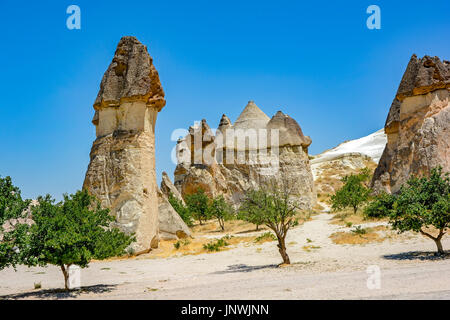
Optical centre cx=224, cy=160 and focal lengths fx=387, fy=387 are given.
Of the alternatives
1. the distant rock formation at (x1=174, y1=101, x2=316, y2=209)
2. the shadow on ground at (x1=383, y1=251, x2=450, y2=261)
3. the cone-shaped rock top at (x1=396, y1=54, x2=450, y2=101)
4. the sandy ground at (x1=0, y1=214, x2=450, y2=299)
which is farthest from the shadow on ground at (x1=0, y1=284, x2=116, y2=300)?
the distant rock formation at (x1=174, y1=101, x2=316, y2=209)

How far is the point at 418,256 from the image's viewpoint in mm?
11938

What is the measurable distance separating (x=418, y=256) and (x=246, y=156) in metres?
23.9

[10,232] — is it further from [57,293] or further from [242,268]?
[242,268]

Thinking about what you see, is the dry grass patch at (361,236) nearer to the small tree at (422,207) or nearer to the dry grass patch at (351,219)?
the dry grass patch at (351,219)

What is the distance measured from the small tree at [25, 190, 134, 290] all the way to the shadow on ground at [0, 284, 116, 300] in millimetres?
653

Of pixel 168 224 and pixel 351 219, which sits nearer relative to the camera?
pixel 168 224

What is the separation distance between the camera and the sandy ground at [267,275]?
26.2ft

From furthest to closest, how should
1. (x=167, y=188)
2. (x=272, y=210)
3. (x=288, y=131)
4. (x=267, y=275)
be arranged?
(x=167, y=188)
(x=288, y=131)
(x=272, y=210)
(x=267, y=275)

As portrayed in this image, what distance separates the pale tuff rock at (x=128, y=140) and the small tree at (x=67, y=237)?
7592 mm

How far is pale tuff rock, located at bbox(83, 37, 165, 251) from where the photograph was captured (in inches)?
725

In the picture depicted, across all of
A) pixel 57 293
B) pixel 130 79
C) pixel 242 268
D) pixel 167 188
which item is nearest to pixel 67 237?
pixel 57 293

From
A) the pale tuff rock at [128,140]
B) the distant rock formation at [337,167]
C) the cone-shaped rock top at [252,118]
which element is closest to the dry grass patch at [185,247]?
the pale tuff rock at [128,140]

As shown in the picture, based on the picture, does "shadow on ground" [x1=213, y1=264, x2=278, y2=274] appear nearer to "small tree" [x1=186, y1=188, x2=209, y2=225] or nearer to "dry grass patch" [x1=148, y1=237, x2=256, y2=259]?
"dry grass patch" [x1=148, y1=237, x2=256, y2=259]
